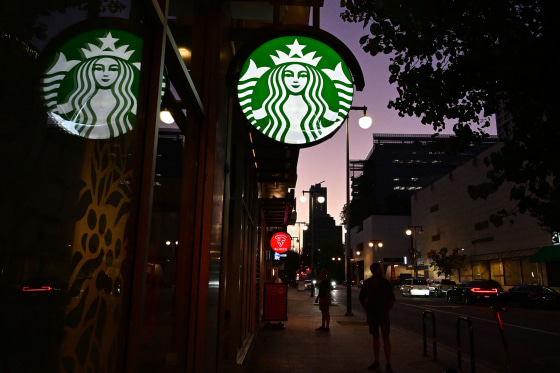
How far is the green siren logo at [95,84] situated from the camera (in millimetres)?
1489

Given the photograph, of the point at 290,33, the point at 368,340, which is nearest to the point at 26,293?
the point at 290,33

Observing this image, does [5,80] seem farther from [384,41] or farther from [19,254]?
[384,41]

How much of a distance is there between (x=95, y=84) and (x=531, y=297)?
2877 cm

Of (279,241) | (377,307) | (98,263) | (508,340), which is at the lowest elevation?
(508,340)

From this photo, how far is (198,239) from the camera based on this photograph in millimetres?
3799

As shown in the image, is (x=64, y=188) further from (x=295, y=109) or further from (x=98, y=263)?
(x=295, y=109)

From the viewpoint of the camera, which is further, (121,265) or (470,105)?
(470,105)

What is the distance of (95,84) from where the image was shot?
71.0 inches

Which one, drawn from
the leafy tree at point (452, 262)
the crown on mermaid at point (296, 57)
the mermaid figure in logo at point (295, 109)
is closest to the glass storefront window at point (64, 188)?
the mermaid figure in logo at point (295, 109)

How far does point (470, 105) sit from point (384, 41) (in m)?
1.85

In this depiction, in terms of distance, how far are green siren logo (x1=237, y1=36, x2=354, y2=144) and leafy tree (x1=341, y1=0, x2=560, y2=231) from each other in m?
1.69

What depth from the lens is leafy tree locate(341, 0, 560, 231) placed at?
5363 millimetres

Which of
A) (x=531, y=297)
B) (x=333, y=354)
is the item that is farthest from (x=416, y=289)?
(x=333, y=354)

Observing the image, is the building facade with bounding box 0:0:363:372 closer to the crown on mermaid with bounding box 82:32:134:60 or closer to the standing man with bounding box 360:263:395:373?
the crown on mermaid with bounding box 82:32:134:60
